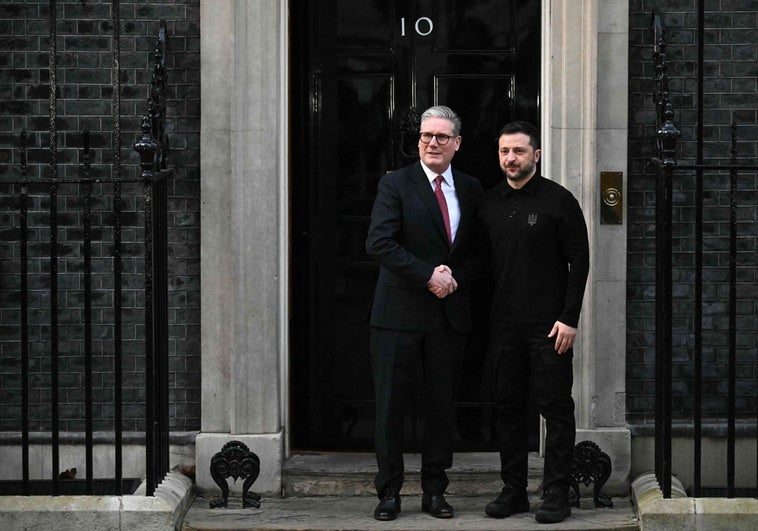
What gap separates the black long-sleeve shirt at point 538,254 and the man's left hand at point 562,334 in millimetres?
27

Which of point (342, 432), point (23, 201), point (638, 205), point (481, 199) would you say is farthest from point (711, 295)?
point (23, 201)

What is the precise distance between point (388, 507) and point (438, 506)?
0.78 ft

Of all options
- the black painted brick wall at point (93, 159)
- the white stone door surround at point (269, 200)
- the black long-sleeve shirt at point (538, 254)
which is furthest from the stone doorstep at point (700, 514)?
the black painted brick wall at point (93, 159)

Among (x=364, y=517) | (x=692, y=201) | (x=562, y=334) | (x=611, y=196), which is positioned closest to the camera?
(x=562, y=334)

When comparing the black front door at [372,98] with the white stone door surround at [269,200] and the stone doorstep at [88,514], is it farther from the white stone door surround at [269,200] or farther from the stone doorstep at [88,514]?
the stone doorstep at [88,514]

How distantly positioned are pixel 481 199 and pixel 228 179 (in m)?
1.37

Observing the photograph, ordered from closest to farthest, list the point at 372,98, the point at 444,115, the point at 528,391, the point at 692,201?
the point at 444,115 < the point at 528,391 < the point at 692,201 < the point at 372,98

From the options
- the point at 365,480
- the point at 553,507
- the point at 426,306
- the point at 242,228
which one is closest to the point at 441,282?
the point at 426,306

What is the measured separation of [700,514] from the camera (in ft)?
20.8

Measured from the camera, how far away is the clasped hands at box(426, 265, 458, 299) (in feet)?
20.7

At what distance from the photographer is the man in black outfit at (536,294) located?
20.7ft

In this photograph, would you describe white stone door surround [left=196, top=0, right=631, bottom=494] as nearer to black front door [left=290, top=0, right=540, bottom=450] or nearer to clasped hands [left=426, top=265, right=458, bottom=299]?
black front door [left=290, top=0, right=540, bottom=450]

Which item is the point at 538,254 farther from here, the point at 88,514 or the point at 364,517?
the point at 88,514

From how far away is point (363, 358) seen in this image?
7566mm
